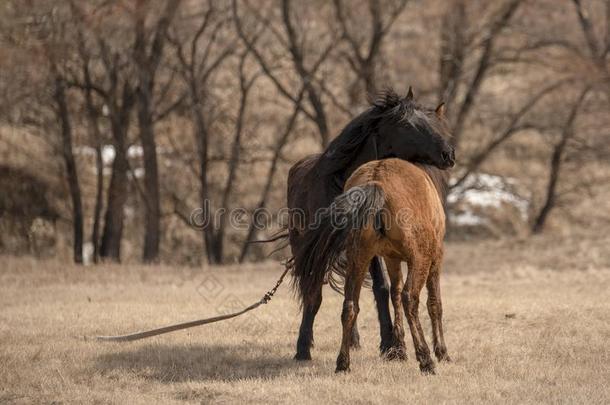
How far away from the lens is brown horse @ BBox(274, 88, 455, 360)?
810 cm

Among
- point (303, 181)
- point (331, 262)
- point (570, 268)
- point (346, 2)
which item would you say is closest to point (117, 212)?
point (346, 2)

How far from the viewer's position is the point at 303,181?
870 cm

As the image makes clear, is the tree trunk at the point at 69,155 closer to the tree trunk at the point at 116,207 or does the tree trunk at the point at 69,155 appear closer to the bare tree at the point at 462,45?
the tree trunk at the point at 116,207

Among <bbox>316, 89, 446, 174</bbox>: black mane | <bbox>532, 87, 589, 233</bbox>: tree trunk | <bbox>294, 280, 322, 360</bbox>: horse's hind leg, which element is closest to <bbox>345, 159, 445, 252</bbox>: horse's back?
<bbox>316, 89, 446, 174</bbox>: black mane

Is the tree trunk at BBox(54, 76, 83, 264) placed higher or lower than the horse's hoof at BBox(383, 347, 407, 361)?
higher

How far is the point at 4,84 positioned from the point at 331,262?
16.5 m

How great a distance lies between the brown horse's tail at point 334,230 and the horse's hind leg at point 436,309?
96 cm

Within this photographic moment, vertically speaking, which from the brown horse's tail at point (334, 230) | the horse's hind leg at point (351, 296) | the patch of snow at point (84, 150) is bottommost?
the horse's hind leg at point (351, 296)

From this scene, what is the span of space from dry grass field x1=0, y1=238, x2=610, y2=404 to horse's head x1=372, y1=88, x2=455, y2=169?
1872mm

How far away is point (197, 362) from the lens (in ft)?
27.7

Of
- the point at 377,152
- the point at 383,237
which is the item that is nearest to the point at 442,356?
the point at 383,237

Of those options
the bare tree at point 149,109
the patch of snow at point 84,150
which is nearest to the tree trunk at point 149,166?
the bare tree at point 149,109

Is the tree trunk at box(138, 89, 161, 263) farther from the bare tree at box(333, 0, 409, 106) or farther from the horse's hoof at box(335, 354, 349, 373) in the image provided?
the horse's hoof at box(335, 354, 349, 373)

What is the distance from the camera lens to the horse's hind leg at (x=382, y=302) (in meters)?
8.51
